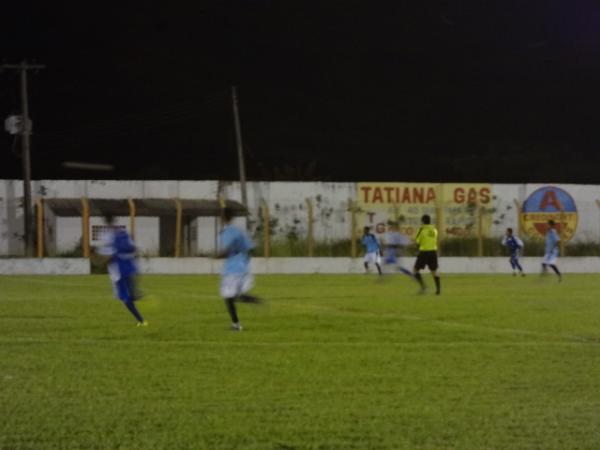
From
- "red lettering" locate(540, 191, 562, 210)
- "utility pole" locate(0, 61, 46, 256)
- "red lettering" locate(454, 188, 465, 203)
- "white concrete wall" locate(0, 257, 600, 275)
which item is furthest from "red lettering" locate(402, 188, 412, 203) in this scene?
"utility pole" locate(0, 61, 46, 256)

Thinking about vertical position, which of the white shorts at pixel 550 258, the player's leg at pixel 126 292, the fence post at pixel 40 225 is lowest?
the white shorts at pixel 550 258

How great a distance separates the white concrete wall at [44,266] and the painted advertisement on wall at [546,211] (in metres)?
17.1

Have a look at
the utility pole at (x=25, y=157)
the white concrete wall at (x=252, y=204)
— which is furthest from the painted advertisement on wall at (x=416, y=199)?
the utility pole at (x=25, y=157)

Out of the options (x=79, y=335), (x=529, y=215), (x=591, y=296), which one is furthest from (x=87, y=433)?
(x=529, y=215)

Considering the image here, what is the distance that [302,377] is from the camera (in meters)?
12.2

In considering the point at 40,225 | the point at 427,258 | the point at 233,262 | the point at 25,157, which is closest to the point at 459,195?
the point at 25,157

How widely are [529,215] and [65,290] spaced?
2807 cm

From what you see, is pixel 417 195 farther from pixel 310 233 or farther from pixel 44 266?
pixel 44 266

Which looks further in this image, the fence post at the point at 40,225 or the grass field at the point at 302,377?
the fence post at the point at 40,225

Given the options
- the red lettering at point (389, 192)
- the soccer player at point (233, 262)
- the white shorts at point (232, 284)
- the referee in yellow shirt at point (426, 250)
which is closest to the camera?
the soccer player at point (233, 262)

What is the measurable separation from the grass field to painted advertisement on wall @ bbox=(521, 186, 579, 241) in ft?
93.1

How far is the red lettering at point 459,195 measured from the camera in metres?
56.7

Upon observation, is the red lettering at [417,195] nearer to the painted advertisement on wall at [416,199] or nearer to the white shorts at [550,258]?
the painted advertisement on wall at [416,199]

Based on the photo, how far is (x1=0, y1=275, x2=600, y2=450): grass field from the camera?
8867 mm
